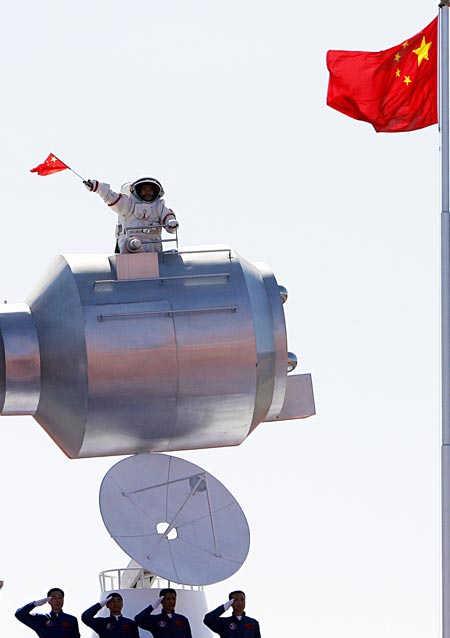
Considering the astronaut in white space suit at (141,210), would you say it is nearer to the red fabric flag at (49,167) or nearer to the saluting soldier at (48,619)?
the red fabric flag at (49,167)

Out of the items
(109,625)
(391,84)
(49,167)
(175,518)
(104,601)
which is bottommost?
(109,625)

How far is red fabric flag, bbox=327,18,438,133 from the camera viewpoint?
37.4m

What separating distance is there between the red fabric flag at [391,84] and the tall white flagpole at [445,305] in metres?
1.22

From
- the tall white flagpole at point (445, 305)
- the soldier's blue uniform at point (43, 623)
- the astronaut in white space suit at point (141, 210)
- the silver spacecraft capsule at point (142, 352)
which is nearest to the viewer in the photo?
the tall white flagpole at point (445, 305)

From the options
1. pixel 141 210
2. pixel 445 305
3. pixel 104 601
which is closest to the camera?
pixel 445 305

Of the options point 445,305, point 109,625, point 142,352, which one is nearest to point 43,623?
point 109,625

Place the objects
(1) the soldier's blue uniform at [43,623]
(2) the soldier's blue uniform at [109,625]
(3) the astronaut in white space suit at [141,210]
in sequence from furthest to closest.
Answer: (3) the astronaut in white space suit at [141,210] < (1) the soldier's blue uniform at [43,623] < (2) the soldier's blue uniform at [109,625]

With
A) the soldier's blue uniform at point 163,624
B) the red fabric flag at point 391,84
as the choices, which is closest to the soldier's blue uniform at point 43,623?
the soldier's blue uniform at point 163,624

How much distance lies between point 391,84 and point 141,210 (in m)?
6.19

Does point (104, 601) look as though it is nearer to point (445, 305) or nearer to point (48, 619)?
point (48, 619)

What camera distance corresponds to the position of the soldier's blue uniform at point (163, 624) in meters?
36.9

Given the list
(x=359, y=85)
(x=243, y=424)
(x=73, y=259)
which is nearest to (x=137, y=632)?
(x=243, y=424)

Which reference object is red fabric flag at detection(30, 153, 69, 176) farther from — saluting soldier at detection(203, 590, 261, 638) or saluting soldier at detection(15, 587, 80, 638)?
saluting soldier at detection(203, 590, 261, 638)

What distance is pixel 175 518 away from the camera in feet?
128
